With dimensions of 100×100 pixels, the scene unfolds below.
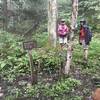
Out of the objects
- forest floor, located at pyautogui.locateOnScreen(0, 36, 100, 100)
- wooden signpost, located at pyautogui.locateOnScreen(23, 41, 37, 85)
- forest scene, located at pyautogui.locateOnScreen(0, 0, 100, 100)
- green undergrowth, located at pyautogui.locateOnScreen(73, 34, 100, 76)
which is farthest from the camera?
green undergrowth, located at pyautogui.locateOnScreen(73, 34, 100, 76)

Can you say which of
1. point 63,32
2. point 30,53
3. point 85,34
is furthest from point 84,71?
point 63,32

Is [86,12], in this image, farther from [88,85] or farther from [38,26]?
[88,85]

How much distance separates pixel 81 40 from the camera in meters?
13.9

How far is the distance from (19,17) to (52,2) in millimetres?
8768

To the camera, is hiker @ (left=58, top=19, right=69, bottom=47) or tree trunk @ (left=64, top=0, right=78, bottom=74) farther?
hiker @ (left=58, top=19, right=69, bottom=47)

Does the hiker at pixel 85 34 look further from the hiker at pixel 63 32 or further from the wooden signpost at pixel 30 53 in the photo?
the wooden signpost at pixel 30 53

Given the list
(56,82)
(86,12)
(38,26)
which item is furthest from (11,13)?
(56,82)

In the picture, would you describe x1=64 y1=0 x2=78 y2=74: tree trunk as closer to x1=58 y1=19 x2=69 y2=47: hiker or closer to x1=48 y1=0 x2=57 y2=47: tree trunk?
x1=48 y1=0 x2=57 y2=47: tree trunk

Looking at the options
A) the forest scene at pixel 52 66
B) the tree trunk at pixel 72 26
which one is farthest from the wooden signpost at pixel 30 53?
the tree trunk at pixel 72 26

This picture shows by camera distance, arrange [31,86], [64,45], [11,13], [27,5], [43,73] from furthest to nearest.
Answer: [11,13]
[27,5]
[64,45]
[43,73]
[31,86]

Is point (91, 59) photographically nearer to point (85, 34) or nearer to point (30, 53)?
point (85, 34)

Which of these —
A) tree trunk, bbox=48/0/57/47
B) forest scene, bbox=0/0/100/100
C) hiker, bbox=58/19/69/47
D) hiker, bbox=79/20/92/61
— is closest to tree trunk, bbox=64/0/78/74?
forest scene, bbox=0/0/100/100

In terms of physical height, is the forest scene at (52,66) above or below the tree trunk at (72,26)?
below

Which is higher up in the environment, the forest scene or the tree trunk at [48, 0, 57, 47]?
the tree trunk at [48, 0, 57, 47]
